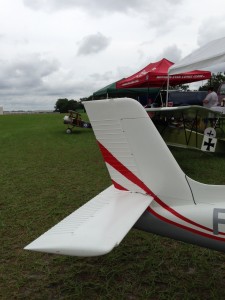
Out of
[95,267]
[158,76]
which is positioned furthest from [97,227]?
[158,76]

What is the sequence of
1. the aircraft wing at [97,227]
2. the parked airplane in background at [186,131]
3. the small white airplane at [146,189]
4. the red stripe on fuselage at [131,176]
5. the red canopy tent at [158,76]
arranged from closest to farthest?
1. the aircraft wing at [97,227]
2. the small white airplane at [146,189]
3. the red stripe on fuselage at [131,176]
4. the parked airplane in background at [186,131]
5. the red canopy tent at [158,76]

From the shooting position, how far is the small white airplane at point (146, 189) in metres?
2.14

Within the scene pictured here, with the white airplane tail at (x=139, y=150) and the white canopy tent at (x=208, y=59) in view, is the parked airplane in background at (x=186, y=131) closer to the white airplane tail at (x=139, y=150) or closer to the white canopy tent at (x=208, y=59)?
the white canopy tent at (x=208, y=59)

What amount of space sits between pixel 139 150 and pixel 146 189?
0.31m

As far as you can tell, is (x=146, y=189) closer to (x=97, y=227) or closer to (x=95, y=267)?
(x=97, y=227)

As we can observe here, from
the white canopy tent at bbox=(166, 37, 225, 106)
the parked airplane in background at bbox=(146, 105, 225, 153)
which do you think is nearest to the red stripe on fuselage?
the parked airplane in background at bbox=(146, 105, 225, 153)

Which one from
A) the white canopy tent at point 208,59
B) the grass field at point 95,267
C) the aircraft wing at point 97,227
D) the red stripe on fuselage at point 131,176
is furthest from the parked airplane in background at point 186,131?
the aircraft wing at point 97,227

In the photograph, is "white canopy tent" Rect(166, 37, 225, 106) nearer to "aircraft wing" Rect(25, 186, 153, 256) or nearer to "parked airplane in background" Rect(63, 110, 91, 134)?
"aircraft wing" Rect(25, 186, 153, 256)

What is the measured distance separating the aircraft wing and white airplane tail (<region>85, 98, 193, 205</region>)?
0.43 ft

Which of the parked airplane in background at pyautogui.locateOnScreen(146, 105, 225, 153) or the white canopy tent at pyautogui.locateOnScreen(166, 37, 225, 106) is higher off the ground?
the white canopy tent at pyautogui.locateOnScreen(166, 37, 225, 106)

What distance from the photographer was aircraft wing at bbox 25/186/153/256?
1515 millimetres

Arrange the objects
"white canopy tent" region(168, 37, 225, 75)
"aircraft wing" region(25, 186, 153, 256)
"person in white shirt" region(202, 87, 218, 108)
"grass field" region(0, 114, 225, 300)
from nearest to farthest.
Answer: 1. "aircraft wing" region(25, 186, 153, 256)
2. "grass field" region(0, 114, 225, 300)
3. "white canopy tent" region(168, 37, 225, 75)
4. "person in white shirt" region(202, 87, 218, 108)

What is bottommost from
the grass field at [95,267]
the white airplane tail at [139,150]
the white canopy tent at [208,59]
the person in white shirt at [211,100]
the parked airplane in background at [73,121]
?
the grass field at [95,267]

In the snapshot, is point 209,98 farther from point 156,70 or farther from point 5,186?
point 5,186
